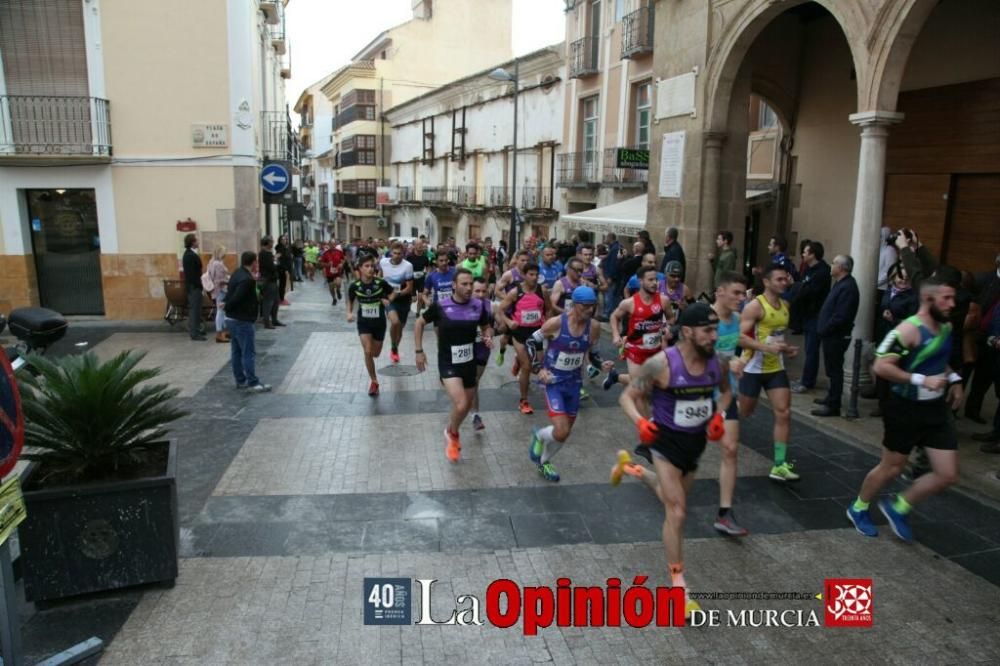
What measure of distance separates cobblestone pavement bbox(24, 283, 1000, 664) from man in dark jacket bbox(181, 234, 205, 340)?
17.8ft

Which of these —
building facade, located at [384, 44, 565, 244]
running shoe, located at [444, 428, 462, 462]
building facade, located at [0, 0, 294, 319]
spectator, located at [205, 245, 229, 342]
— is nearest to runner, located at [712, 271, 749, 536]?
running shoe, located at [444, 428, 462, 462]

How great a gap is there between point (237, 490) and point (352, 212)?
4787 centimetres

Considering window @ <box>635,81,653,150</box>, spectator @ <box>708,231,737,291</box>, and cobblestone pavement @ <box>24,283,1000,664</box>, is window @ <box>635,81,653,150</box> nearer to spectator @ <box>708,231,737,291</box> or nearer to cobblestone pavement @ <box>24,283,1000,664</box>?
spectator @ <box>708,231,737,291</box>

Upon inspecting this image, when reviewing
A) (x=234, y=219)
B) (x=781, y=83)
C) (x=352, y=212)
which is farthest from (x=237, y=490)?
(x=352, y=212)

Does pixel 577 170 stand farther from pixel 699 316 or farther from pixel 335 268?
pixel 699 316

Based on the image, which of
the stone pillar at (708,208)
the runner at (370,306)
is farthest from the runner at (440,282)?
the stone pillar at (708,208)

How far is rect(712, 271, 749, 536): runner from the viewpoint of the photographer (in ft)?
17.4

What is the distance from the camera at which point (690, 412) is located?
4.46 metres

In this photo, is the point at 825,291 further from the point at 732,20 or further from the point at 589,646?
the point at 589,646

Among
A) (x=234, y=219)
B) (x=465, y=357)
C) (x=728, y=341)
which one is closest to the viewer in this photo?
(x=728, y=341)

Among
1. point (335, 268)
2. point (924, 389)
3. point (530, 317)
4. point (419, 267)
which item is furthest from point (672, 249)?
point (335, 268)

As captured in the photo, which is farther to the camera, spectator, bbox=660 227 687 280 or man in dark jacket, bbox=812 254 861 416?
spectator, bbox=660 227 687 280

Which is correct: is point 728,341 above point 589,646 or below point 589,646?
above

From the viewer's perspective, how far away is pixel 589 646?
4.01m
